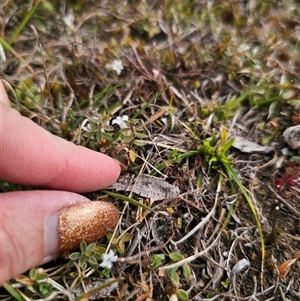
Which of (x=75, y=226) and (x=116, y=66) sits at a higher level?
(x=116, y=66)

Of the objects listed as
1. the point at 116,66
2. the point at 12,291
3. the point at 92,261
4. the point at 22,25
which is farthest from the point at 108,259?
the point at 22,25

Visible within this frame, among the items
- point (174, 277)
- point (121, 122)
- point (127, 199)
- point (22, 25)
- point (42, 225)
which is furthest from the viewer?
point (22, 25)

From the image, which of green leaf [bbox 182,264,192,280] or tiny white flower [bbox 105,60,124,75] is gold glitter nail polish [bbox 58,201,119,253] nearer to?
green leaf [bbox 182,264,192,280]

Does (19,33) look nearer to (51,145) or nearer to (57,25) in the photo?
(57,25)

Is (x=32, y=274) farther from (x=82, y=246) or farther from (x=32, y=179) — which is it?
(x=32, y=179)

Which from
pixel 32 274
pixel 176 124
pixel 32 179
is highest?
pixel 32 179

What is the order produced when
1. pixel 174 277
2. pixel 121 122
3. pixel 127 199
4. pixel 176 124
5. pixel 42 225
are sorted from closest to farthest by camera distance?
pixel 42 225 < pixel 174 277 < pixel 127 199 < pixel 121 122 < pixel 176 124

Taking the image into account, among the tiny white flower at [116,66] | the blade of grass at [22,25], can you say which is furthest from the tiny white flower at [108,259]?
the blade of grass at [22,25]
